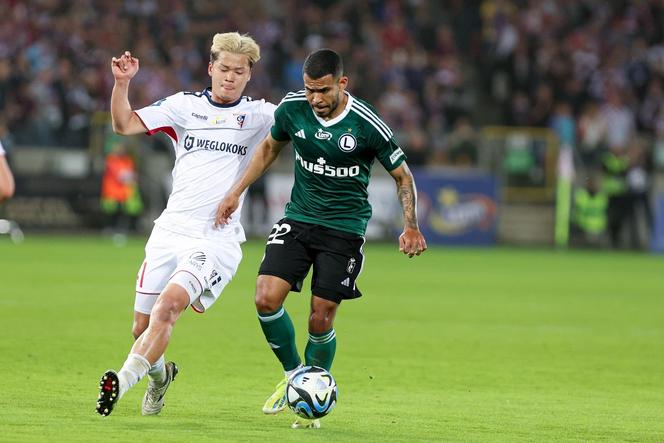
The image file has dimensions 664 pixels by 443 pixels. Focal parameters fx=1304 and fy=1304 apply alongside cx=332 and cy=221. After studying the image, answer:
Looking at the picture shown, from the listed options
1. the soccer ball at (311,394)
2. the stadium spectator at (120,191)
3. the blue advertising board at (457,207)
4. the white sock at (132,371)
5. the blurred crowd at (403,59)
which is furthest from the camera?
the blurred crowd at (403,59)

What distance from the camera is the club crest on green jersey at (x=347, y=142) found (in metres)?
7.69

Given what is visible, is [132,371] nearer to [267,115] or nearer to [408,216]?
[408,216]

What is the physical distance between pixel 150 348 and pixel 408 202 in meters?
1.76

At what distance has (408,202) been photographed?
7730 millimetres

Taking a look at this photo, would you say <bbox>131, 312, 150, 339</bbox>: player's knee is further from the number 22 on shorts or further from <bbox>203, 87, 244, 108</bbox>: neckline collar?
<bbox>203, 87, 244, 108</bbox>: neckline collar

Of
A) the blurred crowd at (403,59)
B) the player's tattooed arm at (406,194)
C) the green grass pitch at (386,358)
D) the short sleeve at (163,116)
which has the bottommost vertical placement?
the green grass pitch at (386,358)

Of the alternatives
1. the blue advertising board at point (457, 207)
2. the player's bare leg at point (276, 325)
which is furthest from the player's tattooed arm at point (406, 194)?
the blue advertising board at point (457, 207)

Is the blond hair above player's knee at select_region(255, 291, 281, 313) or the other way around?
above

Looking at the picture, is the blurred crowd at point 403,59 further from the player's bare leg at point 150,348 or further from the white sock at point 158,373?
the player's bare leg at point 150,348

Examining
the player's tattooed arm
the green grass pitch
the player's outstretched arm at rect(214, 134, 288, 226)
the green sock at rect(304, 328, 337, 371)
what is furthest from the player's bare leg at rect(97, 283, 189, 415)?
the player's tattooed arm

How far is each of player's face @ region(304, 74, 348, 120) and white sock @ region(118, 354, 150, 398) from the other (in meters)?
1.78

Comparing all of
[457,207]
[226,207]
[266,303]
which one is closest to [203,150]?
[226,207]

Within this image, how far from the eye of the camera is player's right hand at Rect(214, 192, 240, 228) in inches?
306

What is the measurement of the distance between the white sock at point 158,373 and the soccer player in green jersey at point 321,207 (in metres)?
0.65
